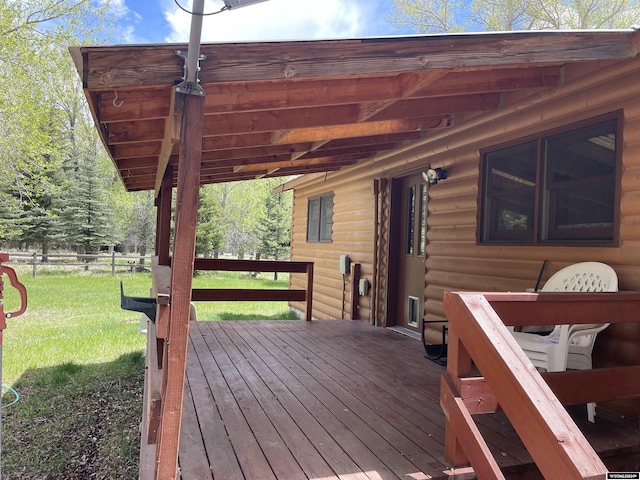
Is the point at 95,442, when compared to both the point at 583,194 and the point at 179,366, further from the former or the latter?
the point at 583,194

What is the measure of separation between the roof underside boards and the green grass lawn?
241 centimetres

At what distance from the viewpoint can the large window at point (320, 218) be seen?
24.9 ft

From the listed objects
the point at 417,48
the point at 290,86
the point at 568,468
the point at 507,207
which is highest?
the point at 417,48

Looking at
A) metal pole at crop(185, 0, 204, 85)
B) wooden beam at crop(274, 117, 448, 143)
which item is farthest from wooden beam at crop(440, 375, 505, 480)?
wooden beam at crop(274, 117, 448, 143)

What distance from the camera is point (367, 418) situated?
8.63 ft

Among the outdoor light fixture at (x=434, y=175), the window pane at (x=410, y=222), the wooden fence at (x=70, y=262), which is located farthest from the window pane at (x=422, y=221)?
the wooden fence at (x=70, y=262)

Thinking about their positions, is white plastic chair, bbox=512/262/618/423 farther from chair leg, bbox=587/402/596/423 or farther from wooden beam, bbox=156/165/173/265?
wooden beam, bbox=156/165/173/265

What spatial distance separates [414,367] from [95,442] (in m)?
2.78

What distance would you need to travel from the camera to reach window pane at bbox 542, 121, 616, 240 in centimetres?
289

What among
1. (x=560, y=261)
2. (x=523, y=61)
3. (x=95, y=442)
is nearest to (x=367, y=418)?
(x=560, y=261)

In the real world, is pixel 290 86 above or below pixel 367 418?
above

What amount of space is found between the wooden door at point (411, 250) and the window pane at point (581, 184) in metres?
1.74

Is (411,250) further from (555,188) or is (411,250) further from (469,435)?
(469,435)

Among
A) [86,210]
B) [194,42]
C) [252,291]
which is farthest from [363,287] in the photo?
[86,210]
